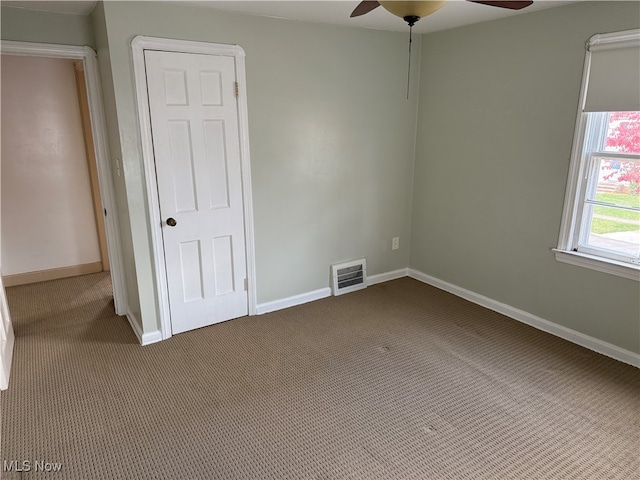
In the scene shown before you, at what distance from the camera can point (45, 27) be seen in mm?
2850

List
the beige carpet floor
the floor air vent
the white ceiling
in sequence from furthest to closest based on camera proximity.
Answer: the floor air vent
the white ceiling
the beige carpet floor

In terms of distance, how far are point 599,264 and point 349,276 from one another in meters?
2.03

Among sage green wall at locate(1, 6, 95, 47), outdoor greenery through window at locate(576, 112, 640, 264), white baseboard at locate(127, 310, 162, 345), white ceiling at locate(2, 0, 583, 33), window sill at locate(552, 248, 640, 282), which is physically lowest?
white baseboard at locate(127, 310, 162, 345)

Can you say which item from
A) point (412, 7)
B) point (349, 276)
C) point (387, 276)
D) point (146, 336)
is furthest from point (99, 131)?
point (387, 276)

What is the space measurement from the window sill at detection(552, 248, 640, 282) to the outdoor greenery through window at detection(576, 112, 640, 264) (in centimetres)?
7

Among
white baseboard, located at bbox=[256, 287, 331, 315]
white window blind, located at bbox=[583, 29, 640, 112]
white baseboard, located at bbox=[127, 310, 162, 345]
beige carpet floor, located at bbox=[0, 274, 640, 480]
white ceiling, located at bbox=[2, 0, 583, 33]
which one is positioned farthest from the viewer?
white baseboard, located at bbox=[256, 287, 331, 315]

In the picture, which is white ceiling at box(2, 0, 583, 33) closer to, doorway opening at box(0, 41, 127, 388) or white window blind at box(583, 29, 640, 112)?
white window blind at box(583, 29, 640, 112)

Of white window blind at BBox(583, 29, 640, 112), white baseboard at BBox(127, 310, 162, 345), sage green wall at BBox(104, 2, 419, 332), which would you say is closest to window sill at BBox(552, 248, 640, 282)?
white window blind at BBox(583, 29, 640, 112)

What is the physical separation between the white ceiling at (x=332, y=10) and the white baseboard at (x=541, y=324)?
2271mm

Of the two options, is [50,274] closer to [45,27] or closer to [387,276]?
[45,27]

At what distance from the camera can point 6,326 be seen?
3.03 m

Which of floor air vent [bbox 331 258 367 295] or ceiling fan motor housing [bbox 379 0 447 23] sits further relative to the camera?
floor air vent [bbox 331 258 367 295]

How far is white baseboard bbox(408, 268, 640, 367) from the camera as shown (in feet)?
9.48

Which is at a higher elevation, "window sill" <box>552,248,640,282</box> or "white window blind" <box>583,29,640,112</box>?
"white window blind" <box>583,29,640,112</box>
